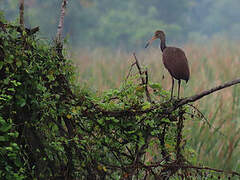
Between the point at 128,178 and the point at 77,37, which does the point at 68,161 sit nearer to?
the point at 128,178

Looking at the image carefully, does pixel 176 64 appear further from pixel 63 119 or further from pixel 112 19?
pixel 112 19

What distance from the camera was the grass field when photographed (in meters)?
4.53

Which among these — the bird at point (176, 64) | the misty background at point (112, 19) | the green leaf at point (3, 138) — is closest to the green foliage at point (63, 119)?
the green leaf at point (3, 138)

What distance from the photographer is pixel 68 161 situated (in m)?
2.35

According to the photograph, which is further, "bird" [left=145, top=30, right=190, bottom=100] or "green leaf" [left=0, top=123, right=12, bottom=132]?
"bird" [left=145, top=30, right=190, bottom=100]

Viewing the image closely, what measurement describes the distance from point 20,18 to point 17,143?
788mm

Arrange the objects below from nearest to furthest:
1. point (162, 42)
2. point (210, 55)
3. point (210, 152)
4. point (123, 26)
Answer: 1. point (162, 42)
2. point (210, 152)
3. point (210, 55)
4. point (123, 26)

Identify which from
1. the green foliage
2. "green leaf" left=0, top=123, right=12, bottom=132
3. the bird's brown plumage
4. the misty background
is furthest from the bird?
the misty background

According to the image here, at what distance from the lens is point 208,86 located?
22.6 feet

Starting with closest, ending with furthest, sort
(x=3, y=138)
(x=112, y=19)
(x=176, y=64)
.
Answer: (x=3, y=138)
(x=176, y=64)
(x=112, y=19)

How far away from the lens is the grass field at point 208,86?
453cm

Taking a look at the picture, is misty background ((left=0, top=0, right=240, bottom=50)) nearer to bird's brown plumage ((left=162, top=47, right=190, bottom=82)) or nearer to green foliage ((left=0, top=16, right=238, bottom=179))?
bird's brown plumage ((left=162, top=47, right=190, bottom=82))

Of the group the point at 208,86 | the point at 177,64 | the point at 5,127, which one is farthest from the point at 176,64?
the point at 208,86

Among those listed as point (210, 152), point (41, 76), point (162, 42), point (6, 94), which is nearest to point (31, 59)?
point (41, 76)
